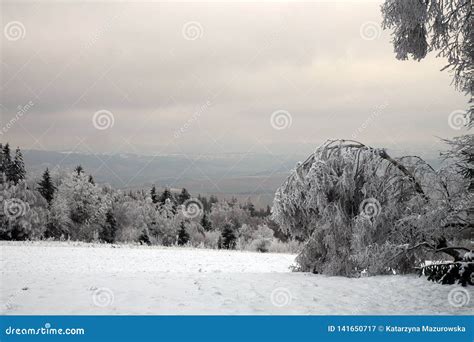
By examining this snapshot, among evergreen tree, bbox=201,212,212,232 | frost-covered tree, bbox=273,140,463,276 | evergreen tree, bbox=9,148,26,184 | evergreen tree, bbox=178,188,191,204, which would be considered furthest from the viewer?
evergreen tree, bbox=178,188,191,204

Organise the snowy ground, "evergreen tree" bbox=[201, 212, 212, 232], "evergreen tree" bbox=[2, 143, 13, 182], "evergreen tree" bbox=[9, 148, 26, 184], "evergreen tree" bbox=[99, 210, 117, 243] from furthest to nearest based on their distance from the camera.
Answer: "evergreen tree" bbox=[201, 212, 212, 232] < "evergreen tree" bbox=[99, 210, 117, 243] < "evergreen tree" bbox=[9, 148, 26, 184] < "evergreen tree" bbox=[2, 143, 13, 182] < the snowy ground

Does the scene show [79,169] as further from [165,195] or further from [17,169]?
[165,195]

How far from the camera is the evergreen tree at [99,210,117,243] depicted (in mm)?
35844

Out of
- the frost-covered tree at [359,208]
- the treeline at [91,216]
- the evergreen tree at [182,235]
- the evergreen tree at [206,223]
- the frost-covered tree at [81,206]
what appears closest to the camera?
the frost-covered tree at [359,208]

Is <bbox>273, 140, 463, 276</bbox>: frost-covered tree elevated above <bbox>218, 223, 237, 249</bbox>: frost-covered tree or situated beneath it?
elevated above

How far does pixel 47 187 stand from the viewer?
36.7 m

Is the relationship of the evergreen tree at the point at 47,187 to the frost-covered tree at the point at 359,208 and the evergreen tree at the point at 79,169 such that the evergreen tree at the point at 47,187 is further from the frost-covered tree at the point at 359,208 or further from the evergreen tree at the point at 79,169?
the frost-covered tree at the point at 359,208

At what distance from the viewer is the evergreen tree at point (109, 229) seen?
35.8 meters

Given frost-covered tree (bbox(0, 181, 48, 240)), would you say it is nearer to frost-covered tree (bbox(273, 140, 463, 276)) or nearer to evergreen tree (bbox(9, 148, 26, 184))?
evergreen tree (bbox(9, 148, 26, 184))

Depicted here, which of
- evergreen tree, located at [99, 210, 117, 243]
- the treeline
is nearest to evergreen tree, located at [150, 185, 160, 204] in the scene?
the treeline

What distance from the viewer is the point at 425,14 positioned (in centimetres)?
853

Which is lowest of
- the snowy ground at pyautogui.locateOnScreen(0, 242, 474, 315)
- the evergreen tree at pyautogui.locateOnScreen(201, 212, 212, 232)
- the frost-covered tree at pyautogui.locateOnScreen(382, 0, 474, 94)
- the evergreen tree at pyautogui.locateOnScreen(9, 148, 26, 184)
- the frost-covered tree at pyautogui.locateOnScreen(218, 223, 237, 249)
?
the evergreen tree at pyautogui.locateOnScreen(201, 212, 212, 232)

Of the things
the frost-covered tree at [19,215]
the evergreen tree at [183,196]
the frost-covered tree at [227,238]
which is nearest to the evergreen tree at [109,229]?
the frost-covered tree at [19,215]

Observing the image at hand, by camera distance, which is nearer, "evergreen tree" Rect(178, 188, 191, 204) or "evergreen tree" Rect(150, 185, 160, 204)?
"evergreen tree" Rect(150, 185, 160, 204)
